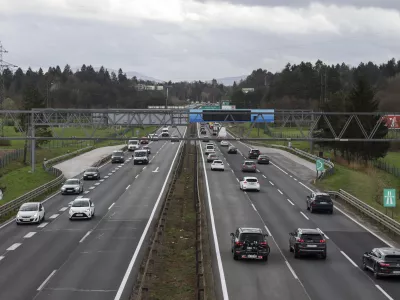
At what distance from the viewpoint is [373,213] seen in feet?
137

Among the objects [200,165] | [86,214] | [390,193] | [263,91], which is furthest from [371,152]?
[263,91]

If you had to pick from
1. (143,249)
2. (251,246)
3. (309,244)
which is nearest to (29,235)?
(143,249)

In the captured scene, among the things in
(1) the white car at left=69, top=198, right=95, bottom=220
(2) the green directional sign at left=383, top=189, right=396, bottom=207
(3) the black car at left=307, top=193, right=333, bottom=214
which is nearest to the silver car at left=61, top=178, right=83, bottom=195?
(1) the white car at left=69, top=198, right=95, bottom=220

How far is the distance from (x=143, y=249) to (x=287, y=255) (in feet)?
23.7

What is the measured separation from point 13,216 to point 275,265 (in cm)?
2292

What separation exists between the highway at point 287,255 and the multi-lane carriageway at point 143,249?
0.04m

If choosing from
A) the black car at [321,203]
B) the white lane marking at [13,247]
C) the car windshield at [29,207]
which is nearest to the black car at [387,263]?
the white lane marking at [13,247]

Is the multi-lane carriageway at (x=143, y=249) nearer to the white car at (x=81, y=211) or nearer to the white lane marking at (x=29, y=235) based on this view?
the white lane marking at (x=29, y=235)

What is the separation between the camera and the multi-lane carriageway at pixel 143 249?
23.3 meters

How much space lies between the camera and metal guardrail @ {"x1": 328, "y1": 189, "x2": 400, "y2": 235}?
3659 cm

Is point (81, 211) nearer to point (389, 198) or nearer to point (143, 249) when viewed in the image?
point (143, 249)

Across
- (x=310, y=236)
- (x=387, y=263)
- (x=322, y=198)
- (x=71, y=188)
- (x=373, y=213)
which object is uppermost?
(x=310, y=236)

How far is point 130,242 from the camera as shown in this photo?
3350cm

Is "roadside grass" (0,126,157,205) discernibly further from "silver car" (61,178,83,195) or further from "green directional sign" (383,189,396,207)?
"green directional sign" (383,189,396,207)
